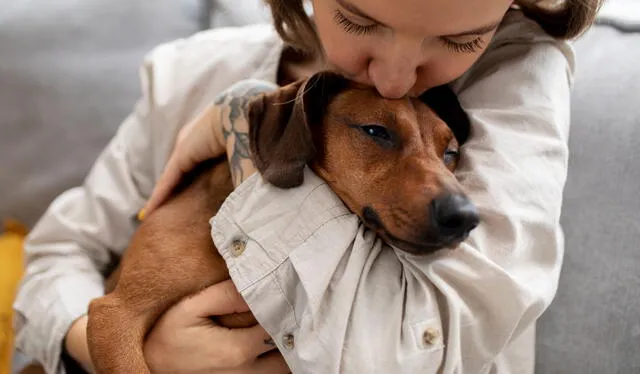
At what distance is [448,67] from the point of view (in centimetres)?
98

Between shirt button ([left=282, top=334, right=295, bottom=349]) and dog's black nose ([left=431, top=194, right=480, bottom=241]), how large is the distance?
11.0 inches

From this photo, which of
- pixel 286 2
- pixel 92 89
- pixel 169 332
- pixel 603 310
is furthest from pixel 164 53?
pixel 603 310

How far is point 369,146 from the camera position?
3.39 feet

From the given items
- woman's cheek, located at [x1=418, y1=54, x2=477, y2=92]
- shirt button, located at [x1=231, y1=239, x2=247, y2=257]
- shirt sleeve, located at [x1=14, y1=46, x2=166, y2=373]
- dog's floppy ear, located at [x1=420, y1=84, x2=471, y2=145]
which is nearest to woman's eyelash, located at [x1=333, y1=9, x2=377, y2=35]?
woman's cheek, located at [x1=418, y1=54, x2=477, y2=92]

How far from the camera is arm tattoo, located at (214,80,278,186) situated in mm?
1143

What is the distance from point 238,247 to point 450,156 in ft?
1.24

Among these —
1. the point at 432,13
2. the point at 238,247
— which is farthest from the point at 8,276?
the point at 432,13

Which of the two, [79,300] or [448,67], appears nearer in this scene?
[448,67]

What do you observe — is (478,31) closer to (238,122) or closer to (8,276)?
(238,122)

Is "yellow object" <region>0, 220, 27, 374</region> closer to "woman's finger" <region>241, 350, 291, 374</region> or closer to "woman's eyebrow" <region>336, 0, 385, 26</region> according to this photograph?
"woman's finger" <region>241, 350, 291, 374</region>

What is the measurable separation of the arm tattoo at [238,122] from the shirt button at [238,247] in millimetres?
134

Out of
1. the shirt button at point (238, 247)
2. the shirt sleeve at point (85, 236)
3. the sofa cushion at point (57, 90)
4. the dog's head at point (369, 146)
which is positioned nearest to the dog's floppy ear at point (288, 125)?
the dog's head at point (369, 146)

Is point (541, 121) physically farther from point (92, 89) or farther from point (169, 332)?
point (92, 89)

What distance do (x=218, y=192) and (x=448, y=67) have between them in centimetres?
49
